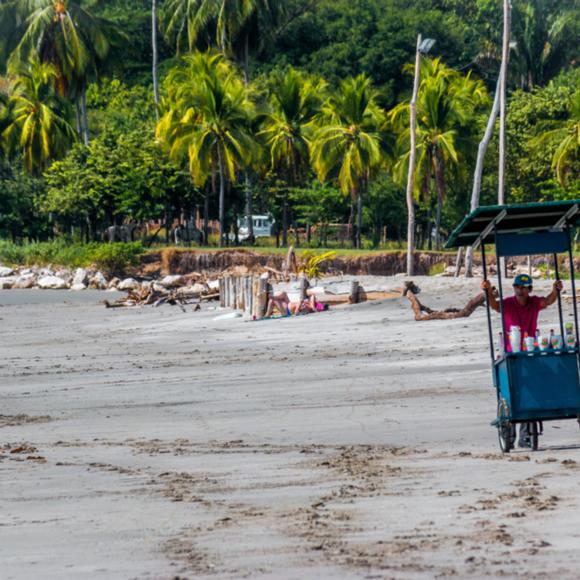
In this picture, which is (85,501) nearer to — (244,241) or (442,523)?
(442,523)

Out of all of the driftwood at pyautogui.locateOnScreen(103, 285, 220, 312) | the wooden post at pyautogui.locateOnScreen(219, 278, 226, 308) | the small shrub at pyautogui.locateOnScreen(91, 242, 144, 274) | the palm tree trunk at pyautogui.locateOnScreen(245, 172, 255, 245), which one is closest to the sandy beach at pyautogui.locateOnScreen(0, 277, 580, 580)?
the wooden post at pyautogui.locateOnScreen(219, 278, 226, 308)

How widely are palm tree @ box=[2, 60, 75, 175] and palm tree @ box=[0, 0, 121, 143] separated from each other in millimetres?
602

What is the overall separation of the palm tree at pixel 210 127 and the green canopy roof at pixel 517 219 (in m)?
44.8

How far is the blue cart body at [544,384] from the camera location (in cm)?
1045

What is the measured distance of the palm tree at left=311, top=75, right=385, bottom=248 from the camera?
5653 centimetres

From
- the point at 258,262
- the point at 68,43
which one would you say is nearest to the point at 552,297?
the point at 258,262

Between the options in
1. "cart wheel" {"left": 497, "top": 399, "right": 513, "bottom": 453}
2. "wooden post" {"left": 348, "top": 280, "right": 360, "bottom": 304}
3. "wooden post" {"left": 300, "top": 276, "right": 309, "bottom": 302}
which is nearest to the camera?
"cart wheel" {"left": 497, "top": 399, "right": 513, "bottom": 453}

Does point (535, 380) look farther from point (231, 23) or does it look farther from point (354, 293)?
point (231, 23)

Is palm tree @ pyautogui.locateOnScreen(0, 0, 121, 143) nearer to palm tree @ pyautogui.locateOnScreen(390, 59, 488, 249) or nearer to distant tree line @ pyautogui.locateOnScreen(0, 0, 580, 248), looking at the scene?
distant tree line @ pyautogui.locateOnScreen(0, 0, 580, 248)

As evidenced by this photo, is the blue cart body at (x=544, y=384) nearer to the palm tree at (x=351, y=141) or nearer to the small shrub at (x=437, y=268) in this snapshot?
the small shrub at (x=437, y=268)

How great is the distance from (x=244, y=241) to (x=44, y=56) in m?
12.8

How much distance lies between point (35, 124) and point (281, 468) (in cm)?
5451

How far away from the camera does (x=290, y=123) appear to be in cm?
5975

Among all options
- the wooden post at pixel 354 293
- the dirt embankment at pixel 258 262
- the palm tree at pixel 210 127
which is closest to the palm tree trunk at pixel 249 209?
the palm tree at pixel 210 127
